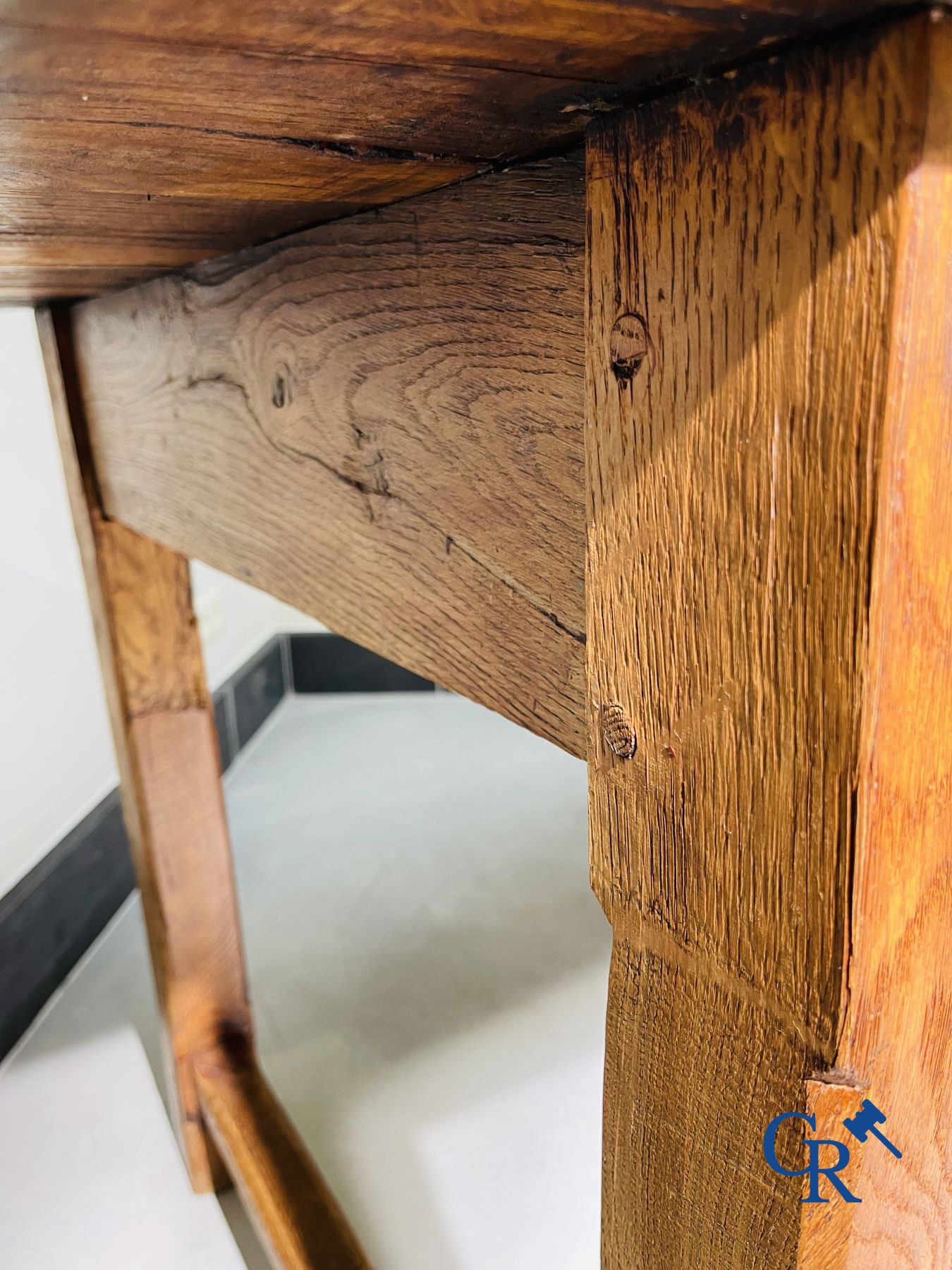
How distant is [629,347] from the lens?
8.6 inches

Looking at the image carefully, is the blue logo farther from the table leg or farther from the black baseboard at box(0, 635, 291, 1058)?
the black baseboard at box(0, 635, 291, 1058)

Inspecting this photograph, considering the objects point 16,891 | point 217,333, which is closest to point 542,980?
point 16,891

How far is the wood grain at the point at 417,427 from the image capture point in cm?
28

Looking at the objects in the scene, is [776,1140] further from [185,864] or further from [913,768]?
[185,864]

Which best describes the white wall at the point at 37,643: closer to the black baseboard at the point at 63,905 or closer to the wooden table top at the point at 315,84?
the black baseboard at the point at 63,905

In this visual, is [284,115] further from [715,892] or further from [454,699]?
[454,699]

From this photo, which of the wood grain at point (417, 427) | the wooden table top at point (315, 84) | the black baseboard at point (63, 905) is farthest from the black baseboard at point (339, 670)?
the wooden table top at point (315, 84)

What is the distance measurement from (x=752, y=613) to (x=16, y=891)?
107 centimetres

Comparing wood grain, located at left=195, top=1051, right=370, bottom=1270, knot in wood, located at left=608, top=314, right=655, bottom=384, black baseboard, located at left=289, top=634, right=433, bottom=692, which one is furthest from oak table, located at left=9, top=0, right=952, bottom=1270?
black baseboard, located at left=289, top=634, right=433, bottom=692

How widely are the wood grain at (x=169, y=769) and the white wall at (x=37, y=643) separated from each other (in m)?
0.30

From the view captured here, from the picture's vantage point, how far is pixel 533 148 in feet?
0.84

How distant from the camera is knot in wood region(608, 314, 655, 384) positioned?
0.21m

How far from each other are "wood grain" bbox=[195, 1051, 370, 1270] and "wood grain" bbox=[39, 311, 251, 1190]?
3 centimetres

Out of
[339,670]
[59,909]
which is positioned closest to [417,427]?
[59,909]
